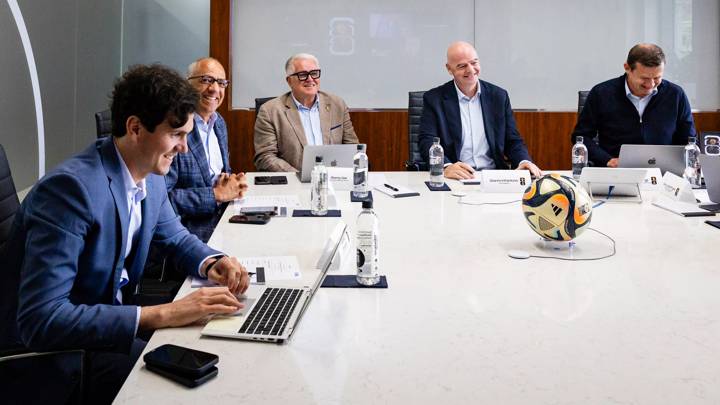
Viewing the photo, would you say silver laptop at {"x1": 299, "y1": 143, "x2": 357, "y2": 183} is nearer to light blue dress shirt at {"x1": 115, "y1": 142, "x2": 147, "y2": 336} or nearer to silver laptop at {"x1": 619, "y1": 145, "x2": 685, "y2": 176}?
silver laptop at {"x1": 619, "y1": 145, "x2": 685, "y2": 176}

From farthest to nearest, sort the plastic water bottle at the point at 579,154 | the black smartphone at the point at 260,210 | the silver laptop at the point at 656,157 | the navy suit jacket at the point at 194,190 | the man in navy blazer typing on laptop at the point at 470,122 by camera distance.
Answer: the man in navy blazer typing on laptop at the point at 470,122, the plastic water bottle at the point at 579,154, the silver laptop at the point at 656,157, the navy suit jacket at the point at 194,190, the black smartphone at the point at 260,210

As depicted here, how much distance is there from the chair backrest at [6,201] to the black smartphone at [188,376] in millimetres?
957

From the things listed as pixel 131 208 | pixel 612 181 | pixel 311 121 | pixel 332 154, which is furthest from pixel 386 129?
pixel 131 208

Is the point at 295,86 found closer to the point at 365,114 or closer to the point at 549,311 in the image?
the point at 365,114

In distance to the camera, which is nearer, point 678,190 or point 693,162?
point 678,190

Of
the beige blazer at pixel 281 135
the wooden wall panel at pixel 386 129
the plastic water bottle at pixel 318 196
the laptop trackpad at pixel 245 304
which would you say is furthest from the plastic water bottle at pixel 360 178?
the wooden wall panel at pixel 386 129

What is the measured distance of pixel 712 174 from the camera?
2.64 m

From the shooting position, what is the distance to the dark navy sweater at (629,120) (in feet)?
13.1

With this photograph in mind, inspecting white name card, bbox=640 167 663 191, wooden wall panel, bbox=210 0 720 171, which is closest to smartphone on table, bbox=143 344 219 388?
white name card, bbox=640 167 663 191

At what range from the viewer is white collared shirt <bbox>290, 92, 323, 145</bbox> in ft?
13.7

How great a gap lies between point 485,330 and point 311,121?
302 cm

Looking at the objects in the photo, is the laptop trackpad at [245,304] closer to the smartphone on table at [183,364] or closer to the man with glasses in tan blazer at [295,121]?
the smartphone on table at [183,364]

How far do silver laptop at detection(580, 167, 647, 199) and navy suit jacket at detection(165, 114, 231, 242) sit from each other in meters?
1.72

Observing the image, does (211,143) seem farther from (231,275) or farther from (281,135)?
(231,275)
